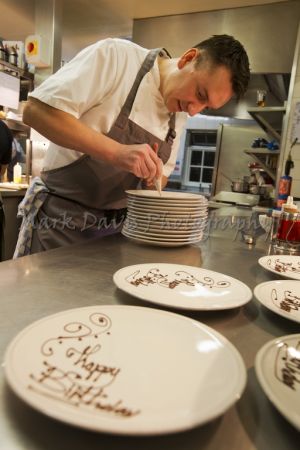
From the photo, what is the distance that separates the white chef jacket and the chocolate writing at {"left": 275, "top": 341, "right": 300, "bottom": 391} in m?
0.91

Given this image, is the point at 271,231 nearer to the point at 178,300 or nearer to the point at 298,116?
the point at 178,300

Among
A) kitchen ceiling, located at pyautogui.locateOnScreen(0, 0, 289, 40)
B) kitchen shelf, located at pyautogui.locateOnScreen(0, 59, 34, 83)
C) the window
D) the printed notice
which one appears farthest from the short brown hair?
the window

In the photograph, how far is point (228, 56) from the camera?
1166mm

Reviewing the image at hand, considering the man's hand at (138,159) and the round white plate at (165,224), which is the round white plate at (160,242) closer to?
the round white plate at (165,224)

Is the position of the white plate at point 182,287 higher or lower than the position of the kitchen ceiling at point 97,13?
lower

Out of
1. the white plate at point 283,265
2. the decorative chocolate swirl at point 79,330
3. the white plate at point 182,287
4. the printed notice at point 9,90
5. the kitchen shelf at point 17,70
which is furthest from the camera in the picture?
the kitchen shelf at point 17,70

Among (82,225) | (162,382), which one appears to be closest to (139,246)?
(82,225)

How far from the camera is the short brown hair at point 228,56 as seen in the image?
1170 mm

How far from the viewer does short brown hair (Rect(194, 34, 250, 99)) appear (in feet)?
3.84

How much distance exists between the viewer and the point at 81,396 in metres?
0.31

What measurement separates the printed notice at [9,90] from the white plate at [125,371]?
3829 mm

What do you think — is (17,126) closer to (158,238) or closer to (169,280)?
(158,238)

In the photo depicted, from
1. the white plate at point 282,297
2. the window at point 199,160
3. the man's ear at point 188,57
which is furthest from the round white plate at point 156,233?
the window at point 199,160

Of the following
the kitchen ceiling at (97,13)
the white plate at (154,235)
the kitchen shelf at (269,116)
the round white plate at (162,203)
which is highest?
the kitchen ceiling at (97,13)
